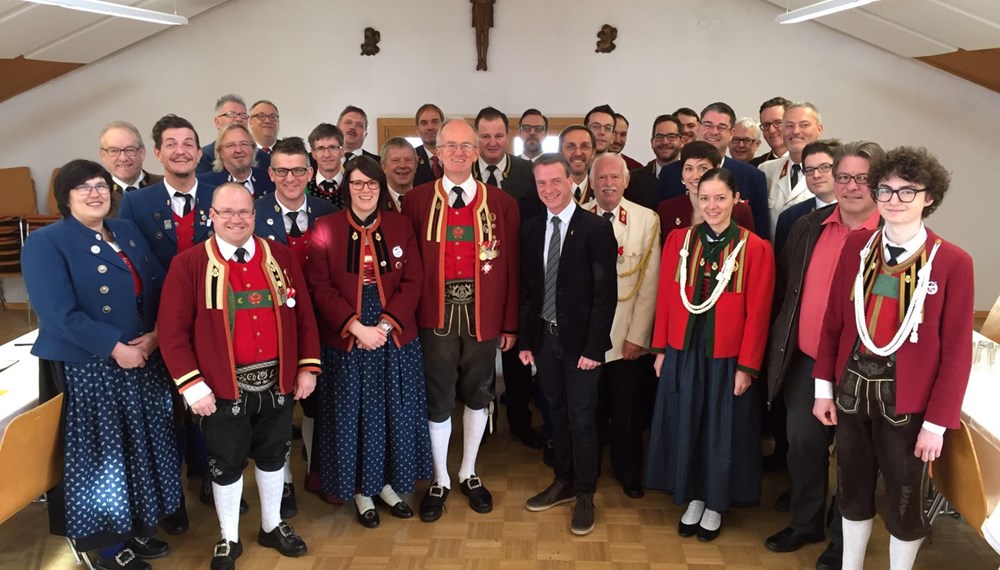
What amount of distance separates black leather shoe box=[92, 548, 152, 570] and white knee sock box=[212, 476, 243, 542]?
0.37 m

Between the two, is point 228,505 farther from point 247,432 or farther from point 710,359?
point 710,359

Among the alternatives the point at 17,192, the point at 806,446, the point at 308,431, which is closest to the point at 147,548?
the point at 308,431

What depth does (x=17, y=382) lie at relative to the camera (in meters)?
2.98

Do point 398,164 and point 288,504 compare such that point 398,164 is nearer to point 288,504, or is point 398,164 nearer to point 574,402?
point 574,402

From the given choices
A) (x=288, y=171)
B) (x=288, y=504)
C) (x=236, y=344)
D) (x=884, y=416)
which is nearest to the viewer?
(x=884, y=416)

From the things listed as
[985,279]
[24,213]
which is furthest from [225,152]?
[985,279]

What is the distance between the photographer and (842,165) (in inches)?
104

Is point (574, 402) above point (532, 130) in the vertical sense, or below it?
below

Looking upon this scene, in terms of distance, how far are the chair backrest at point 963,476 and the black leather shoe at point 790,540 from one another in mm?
651

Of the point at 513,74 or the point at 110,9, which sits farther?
the point at 513,74

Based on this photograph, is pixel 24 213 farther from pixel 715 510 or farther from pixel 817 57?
pixel 817 57

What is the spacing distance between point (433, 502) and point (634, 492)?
993mm

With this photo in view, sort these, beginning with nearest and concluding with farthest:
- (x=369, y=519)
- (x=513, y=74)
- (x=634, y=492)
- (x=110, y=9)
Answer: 1. (x=369, y=519)
2. (x=634, y=492)
3. (x=110, y=9)
4. (x=513, y=74)

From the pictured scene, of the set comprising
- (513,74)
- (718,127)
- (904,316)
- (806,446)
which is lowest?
(806,446)
